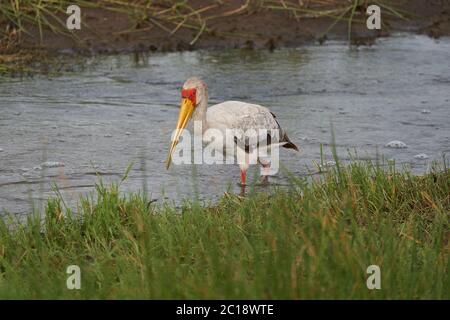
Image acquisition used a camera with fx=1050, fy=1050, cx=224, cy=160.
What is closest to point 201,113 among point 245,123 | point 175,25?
point 245,123

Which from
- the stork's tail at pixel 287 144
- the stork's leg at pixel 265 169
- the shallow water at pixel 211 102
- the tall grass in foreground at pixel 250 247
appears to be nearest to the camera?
the tall grass in foreground at pixel 250 247

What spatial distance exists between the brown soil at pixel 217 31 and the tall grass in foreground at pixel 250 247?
5.34 m

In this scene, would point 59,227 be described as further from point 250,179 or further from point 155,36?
point 155,36

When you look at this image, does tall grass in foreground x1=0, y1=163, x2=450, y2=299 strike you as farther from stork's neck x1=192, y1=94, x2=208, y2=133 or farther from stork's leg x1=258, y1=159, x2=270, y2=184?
stork's leg x1=258, y1=159, x2=270, y2=184

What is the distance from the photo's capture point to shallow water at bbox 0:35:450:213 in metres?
7.15

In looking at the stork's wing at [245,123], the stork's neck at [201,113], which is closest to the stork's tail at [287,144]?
the stork's wing at [245,123]

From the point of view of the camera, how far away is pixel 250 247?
4492 mm

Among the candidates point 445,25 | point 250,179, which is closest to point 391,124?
point 250,179

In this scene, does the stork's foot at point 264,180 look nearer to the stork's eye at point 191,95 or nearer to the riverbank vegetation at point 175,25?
the stork's eye at point 191,95

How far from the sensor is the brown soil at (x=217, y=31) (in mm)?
11320

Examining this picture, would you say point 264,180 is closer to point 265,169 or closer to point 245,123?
point 265,169

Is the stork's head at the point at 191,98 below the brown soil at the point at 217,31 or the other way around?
below

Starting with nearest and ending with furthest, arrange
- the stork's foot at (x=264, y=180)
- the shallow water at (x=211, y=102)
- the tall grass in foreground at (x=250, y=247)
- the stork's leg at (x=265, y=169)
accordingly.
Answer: the tall grass in foreground at (x=250, y=247)
the shallow water at (x=211, y=102)
the stork's foot at (x=264, y=180)
the stork's leg at (x=265, y=169)

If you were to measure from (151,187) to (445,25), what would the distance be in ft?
23.4
